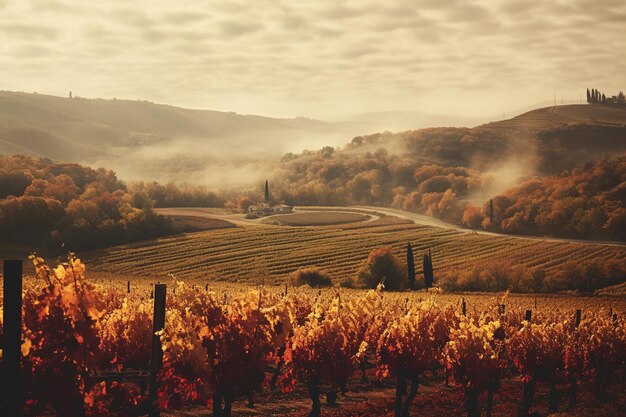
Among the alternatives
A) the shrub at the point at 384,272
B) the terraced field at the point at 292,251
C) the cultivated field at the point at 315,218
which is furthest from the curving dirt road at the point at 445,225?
the shrub at the point at 384,272

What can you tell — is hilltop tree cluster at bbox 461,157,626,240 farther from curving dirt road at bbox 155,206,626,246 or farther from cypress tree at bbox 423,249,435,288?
cypress tree at bbox 423,249,435,288

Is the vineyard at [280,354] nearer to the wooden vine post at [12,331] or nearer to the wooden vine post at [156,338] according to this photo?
the wooden vine post at [156,338]

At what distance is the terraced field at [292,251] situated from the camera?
107m

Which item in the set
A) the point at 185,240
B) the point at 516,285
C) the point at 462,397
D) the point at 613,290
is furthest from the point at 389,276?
the point at 462,397

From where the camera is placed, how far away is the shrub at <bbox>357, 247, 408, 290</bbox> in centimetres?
9638

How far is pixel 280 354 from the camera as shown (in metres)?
34.3

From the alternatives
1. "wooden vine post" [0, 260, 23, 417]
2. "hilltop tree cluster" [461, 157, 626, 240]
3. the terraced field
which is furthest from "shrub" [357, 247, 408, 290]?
"wooden vine post" [0, 260, 23, 417]

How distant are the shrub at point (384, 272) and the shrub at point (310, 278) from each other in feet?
Result: 15.5

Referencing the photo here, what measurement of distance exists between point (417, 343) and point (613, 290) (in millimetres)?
68259

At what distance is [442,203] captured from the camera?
172250 millimetres

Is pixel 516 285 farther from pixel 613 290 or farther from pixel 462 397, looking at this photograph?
pixel 462 397

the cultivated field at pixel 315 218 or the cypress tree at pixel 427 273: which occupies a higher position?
the cultivated field at pixel 315 218

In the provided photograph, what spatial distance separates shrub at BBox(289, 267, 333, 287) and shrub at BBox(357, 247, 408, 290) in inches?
186

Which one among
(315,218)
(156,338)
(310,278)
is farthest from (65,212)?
(156,338)
